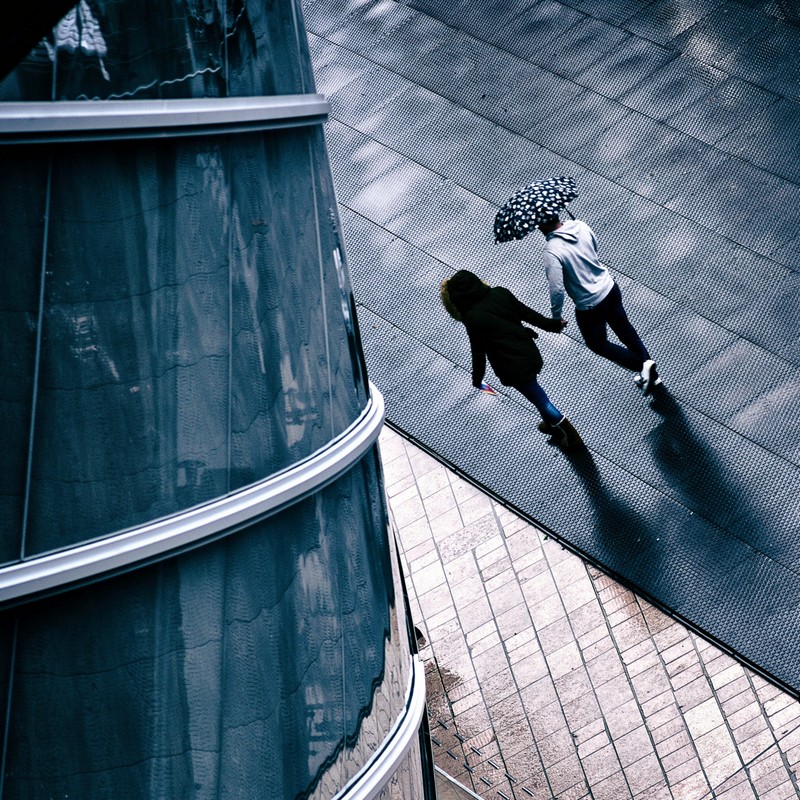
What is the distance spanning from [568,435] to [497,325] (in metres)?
1.12

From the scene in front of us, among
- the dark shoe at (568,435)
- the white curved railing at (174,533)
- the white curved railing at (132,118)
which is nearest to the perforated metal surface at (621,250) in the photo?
the dark shoe at (568,435)

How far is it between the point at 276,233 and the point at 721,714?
400cm

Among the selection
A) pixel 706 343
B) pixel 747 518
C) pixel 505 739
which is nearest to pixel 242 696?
pixel 505 739

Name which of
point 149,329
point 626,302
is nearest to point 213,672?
point 149,329

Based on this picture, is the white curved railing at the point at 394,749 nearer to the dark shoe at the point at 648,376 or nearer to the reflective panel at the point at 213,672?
the reflective panel at the point at 213,672

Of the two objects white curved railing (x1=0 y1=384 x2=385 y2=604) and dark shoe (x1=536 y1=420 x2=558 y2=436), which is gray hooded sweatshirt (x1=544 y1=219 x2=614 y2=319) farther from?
white curved railing (x1=0 y1=384 x2=385 y2=604)

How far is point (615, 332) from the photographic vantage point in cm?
695

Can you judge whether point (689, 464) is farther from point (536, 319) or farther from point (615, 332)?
point (536, 319)

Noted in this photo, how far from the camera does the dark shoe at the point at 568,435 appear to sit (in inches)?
277

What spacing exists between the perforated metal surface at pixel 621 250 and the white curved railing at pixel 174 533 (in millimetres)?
3508

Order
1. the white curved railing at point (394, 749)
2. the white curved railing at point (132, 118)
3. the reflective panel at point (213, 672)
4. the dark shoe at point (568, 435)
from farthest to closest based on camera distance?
the dark shoe at point (568, 435) < the white curved railing at point (394, 749) < the reflective panel at point (213, 672) < the white curved railing at point (132, 118)

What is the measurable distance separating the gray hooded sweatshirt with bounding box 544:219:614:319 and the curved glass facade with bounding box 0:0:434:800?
2974 millimetres

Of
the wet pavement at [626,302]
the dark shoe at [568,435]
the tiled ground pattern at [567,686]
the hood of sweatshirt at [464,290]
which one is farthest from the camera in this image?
the dark shoe at [568,435]

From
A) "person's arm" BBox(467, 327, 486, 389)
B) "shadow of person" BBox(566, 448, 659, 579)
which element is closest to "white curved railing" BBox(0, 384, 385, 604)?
"person's arm" BBox(467, 327, 486, 389)
